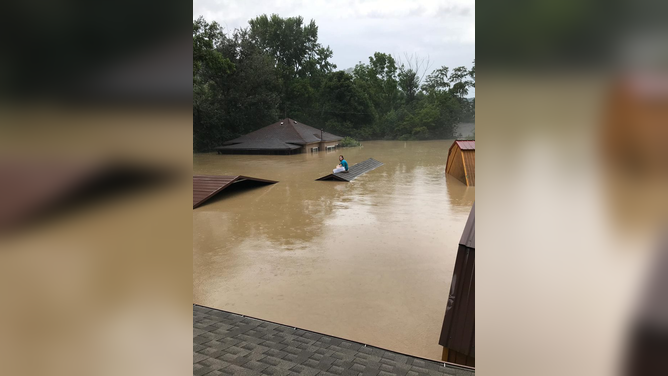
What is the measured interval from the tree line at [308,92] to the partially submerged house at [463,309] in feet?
44.6

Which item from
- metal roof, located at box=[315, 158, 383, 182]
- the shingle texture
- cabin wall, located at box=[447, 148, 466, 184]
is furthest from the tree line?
the shingle texture

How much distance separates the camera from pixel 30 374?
1.15ft

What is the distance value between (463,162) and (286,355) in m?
6.67

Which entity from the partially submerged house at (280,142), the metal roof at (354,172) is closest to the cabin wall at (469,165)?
the metal roof at (354,172)

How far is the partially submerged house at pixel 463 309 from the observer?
71.3 inches

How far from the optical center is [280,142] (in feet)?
48.0

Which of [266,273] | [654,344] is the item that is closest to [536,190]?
[654,344]

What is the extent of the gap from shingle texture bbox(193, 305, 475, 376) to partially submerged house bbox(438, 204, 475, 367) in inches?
10.7

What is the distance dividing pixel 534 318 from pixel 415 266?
10.3ft

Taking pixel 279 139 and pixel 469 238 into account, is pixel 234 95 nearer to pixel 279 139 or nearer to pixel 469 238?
pixel 279 139

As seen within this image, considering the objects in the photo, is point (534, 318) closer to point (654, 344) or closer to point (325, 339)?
point (654, 344)

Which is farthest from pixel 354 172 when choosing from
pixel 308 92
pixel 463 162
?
pixel 308 92

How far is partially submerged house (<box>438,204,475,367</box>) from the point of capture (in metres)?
1.81

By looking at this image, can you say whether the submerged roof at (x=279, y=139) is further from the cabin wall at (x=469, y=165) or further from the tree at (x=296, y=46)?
the tree at (x=296, y=46)
